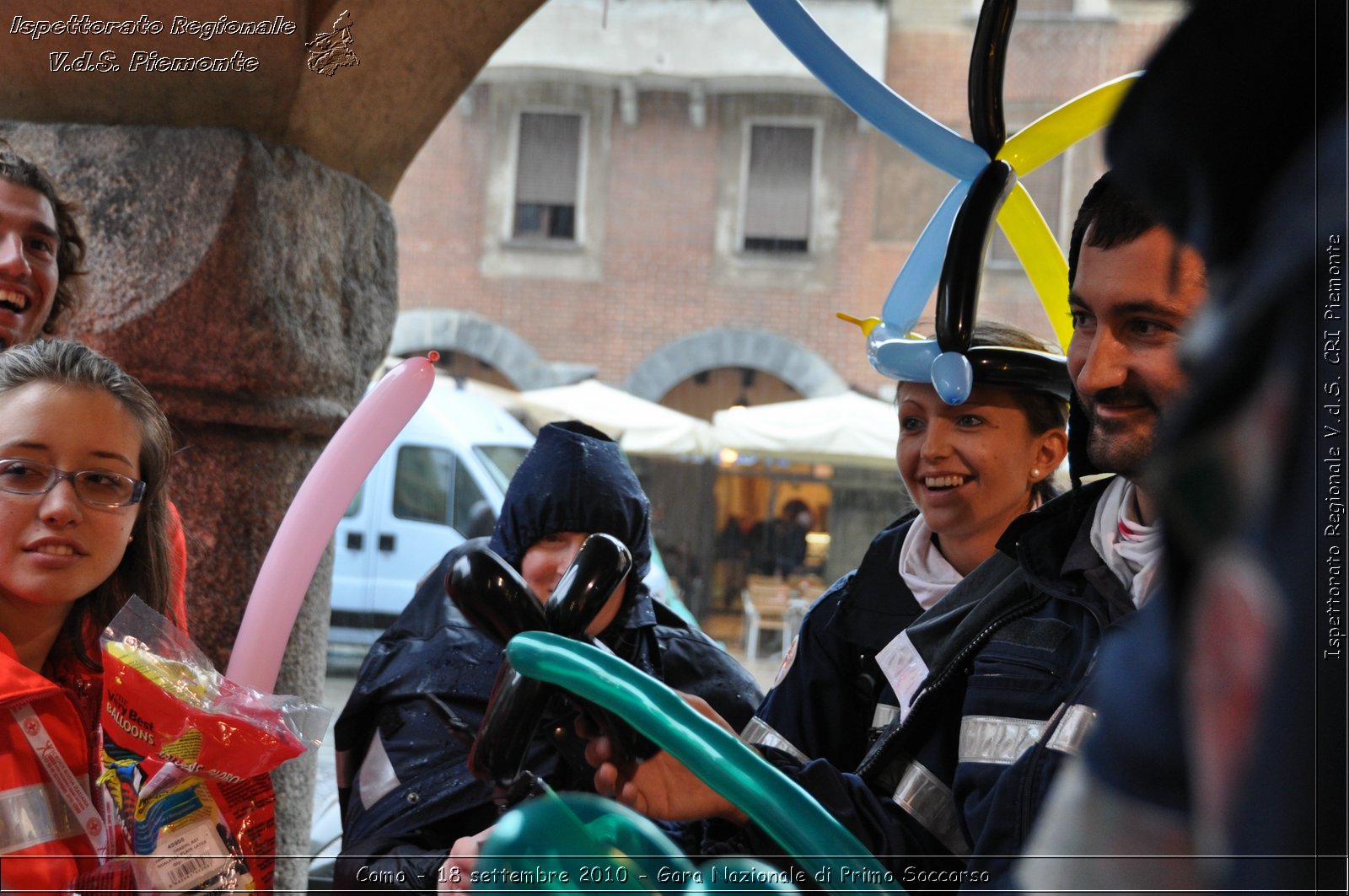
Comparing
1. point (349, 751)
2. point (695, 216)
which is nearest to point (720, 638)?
point (695, 216)

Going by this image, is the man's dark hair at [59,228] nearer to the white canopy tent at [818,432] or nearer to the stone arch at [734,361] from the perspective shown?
the white canopy tent at [818,432]

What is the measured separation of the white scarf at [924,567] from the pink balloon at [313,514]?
0.84m

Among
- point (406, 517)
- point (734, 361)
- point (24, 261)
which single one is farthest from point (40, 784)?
point (734, 361)

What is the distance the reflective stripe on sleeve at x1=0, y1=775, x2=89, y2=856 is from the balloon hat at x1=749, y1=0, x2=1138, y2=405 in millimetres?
1215

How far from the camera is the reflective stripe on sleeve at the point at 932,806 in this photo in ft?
4.39

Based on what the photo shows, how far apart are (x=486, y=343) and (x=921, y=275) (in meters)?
10.5

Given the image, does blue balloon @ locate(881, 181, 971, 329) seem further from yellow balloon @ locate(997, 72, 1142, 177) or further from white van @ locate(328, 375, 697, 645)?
white van @ locate(328, 375, 697, 645)

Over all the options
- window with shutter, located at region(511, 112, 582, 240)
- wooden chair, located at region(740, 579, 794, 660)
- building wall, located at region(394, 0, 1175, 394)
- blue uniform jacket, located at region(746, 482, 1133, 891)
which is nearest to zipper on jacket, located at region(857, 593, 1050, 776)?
blue uniform jacket, located at region(746, 482, 1133, 891)

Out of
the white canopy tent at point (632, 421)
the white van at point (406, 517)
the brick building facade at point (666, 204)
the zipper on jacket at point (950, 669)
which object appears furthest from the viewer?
the brick building facade at point (666, 204)

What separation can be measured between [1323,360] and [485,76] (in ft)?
40.0

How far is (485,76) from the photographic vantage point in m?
11.7

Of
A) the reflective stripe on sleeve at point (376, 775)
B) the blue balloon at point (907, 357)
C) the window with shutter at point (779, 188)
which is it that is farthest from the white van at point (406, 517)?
the blue balloon at point (907, 357)

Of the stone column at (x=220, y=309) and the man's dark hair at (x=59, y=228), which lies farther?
the stone column at (x=220, y=309)

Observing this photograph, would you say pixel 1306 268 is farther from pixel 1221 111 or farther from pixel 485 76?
pixel 485 76
